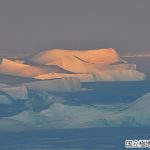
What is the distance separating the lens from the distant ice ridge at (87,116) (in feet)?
84.0

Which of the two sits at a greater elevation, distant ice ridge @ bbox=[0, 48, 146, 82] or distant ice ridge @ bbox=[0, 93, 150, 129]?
distant ice ridge @ bbox=[0, 48, 146, 82]

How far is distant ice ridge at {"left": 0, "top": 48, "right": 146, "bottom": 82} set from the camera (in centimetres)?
2564

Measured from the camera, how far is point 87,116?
25.6 meters

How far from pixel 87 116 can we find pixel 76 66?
307 mm

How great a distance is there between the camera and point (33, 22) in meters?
25.7

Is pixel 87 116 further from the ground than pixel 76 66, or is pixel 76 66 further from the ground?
pixel 76 66

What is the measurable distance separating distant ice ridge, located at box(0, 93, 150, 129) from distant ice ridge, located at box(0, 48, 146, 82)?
0.53 ft

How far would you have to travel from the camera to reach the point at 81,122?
25625mm

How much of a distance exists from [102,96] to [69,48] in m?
0.35

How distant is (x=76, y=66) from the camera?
2566 cm

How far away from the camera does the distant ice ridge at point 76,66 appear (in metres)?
25.6

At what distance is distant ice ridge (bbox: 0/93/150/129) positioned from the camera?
1008 inches

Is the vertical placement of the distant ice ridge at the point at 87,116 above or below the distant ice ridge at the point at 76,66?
below

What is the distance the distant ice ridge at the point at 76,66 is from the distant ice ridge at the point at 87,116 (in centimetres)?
16
